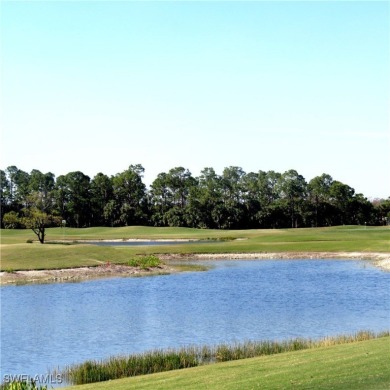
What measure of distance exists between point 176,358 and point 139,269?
4004cm

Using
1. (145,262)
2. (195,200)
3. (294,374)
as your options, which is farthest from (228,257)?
(195,200)

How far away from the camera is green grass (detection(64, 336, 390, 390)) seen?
1678cm

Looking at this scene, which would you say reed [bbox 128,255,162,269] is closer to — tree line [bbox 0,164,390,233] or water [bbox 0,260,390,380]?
water [bbox 0,260,390,380]

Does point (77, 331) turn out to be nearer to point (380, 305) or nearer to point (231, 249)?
point (380, 305)

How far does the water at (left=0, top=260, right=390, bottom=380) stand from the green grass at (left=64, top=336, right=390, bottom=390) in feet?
24.3

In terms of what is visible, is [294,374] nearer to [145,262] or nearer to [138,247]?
[145,262]

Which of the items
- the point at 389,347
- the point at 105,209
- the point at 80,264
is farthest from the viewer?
the point at 105,209

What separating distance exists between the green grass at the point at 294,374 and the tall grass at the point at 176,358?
260 centimetres

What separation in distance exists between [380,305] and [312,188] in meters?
135

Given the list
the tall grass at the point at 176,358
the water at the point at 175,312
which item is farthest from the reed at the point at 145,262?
the tall grass at the point at 176,358

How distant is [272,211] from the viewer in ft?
552

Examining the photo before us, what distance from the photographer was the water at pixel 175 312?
30016 millimetres

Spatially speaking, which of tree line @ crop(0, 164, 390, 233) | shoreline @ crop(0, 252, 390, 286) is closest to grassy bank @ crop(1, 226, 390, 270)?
shoreline @ crop(0, 252, 390, 286)

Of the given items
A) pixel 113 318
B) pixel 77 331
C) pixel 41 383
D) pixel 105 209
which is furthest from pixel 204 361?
pixel 105 209
